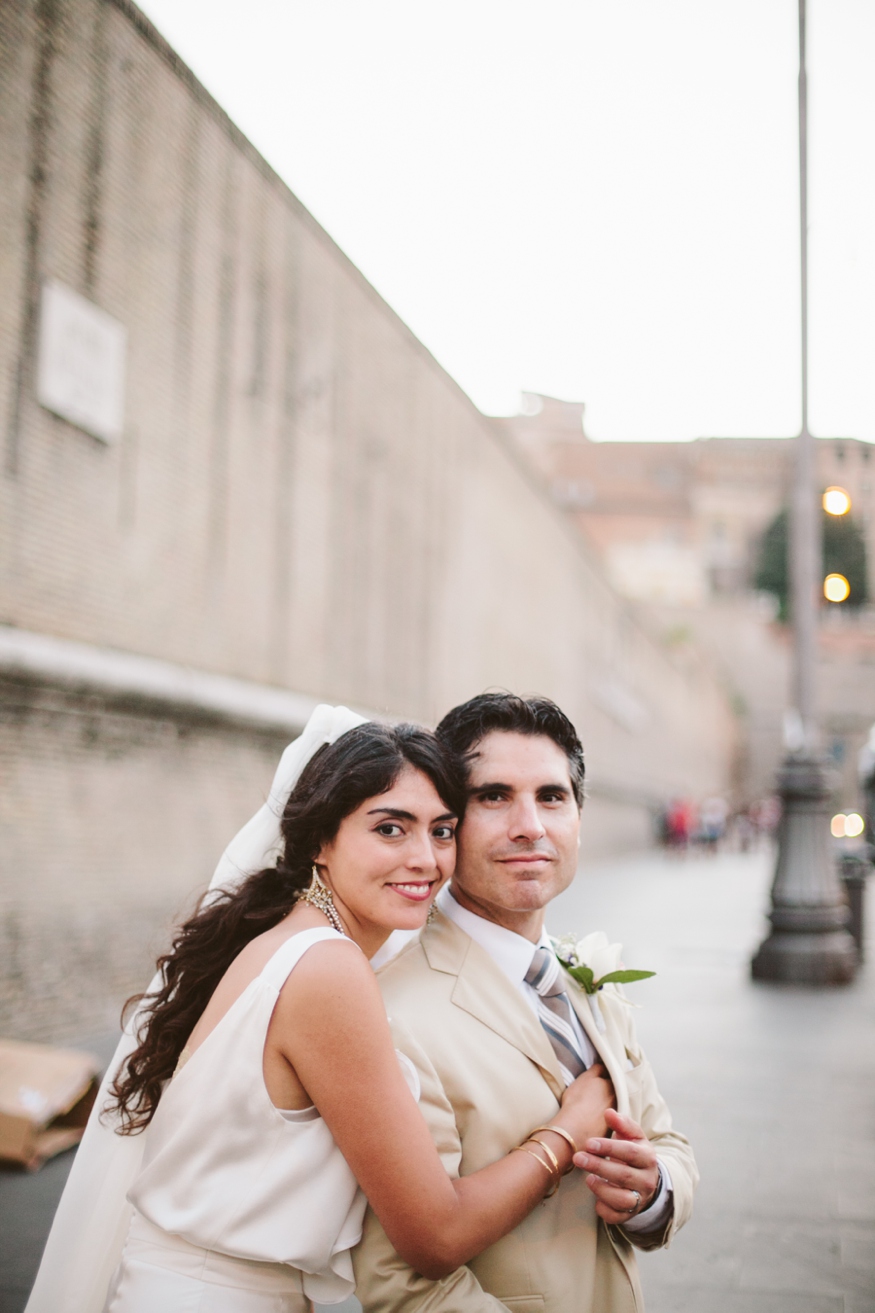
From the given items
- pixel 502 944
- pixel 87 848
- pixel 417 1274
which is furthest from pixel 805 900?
pixel 417 1274

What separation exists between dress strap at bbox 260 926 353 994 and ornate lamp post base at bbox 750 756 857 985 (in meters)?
7.93

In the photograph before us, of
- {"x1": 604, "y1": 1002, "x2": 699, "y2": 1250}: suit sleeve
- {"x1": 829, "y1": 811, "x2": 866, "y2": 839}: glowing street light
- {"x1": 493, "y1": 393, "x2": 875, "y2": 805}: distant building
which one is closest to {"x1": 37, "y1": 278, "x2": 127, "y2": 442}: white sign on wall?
{"x1": 604, "y1": 1002, "x2": 699, "y2": 1250}: suit sleeve

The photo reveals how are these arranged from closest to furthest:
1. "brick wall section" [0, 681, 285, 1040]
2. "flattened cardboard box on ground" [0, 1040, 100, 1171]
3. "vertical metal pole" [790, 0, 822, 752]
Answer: "flattened cardboard box on ground" [0, 1040, 100, 1171]
"brick wall section" [0, 681, 285, 1040]
"vertical metal pole" [790, 0, 822, 752]

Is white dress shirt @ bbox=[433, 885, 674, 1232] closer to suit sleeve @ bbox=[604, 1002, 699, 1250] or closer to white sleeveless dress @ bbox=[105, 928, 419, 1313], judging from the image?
suit sleeve @ bbox=[604, 1002, 699, 1250]

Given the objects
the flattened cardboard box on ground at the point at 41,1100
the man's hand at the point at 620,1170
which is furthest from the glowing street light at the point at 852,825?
the man's hand at the point at 620,1170

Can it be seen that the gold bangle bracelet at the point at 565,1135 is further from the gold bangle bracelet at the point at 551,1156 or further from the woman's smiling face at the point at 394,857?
the woman's smiling face at the point at 394,857

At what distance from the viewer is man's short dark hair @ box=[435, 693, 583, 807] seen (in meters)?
2.29

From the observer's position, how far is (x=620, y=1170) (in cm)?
205

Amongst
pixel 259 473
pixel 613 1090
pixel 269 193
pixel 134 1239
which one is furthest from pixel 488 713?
pixel 269 193

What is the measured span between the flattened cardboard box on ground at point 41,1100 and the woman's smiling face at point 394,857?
3109mm

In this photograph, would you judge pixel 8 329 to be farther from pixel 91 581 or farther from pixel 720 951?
pixel 720 951

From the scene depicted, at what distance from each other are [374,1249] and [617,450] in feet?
233

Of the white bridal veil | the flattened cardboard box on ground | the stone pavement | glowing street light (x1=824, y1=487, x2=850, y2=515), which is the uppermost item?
glowing street light (x1=824, y1=487, x2=850, y2=515)

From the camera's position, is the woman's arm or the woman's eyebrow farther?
the woman's eyebrow
